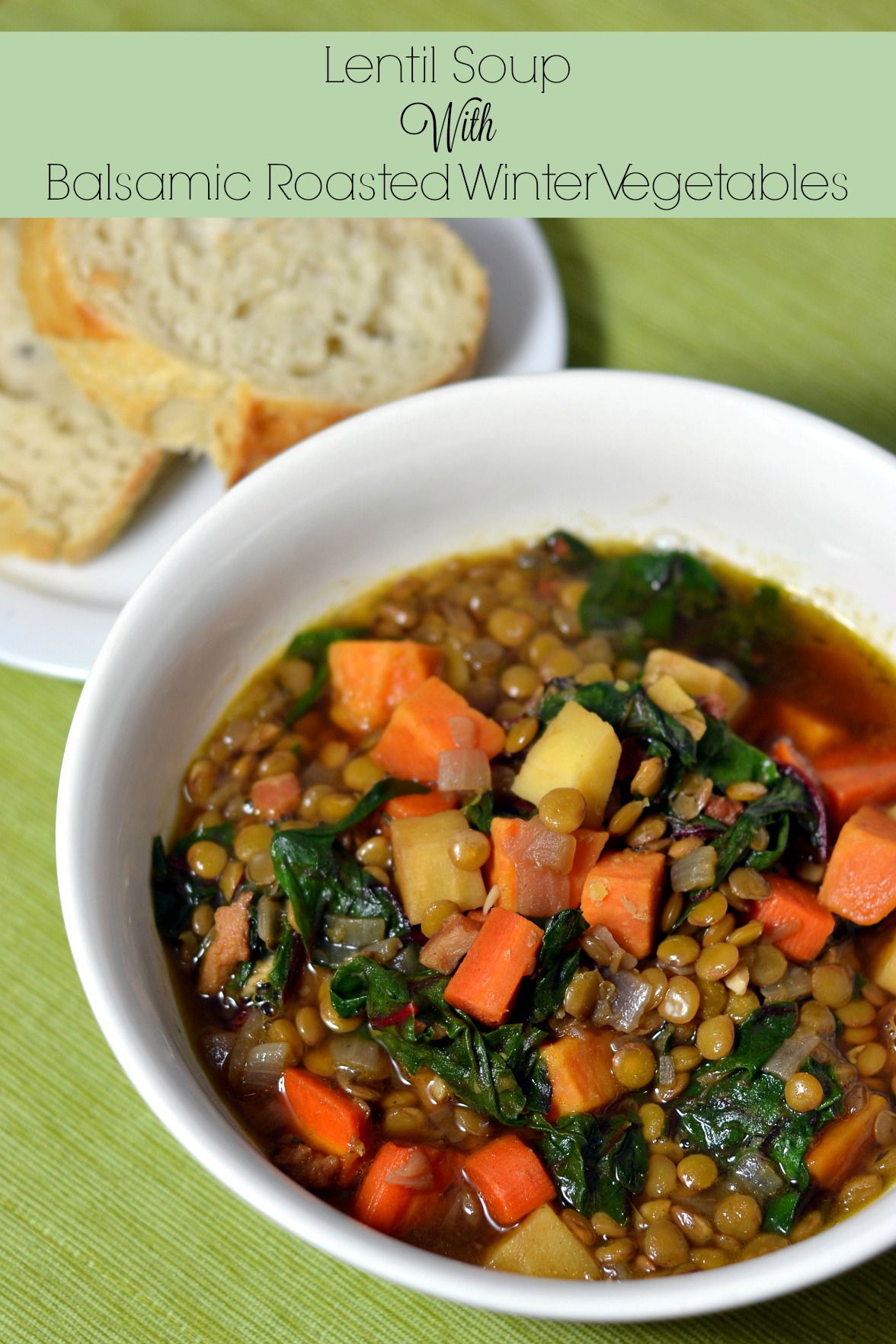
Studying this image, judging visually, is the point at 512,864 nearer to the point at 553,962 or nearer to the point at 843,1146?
the point at 553,962

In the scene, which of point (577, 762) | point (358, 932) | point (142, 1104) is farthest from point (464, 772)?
point (142, 1104)

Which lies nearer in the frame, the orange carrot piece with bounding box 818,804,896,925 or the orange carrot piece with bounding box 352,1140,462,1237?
the orange carrot piece with bounding box 352,1140,462,1237

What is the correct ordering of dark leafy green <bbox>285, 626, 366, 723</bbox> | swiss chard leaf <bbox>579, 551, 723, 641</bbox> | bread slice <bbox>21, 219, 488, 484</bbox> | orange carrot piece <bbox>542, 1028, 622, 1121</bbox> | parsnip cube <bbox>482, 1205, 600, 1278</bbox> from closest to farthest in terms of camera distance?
parsnip cube <bbox>482, 1205, 600, 1278</bbox> → orange carrot piece <bbox>542, 1028, 622, 1121</bbox> → dark leafy green <bbox>285, 626, 366, 723</bbox> → swiss chard leaf <bbox>579, 551, 723, 641</bbox> → bread slice <bbox>21, 219, 488, 484</bbox>

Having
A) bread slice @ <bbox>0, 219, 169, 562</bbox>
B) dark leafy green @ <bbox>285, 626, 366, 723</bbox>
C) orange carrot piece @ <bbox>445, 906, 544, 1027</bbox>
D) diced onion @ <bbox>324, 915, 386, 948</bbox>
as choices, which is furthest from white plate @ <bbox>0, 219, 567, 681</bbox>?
orange carrot piece @ <bbox>445, 906, 544, 1027</bbox>

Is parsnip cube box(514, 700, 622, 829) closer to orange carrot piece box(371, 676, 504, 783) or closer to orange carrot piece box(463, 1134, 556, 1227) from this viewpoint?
orange carrot piece box(371, 676, 504, 783)

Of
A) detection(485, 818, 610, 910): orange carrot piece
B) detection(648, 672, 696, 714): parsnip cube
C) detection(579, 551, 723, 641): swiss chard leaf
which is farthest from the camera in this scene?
detection(579, 551, 723, 641): swiss chard leaf

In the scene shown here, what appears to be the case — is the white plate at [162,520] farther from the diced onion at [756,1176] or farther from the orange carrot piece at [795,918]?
the diced onion at [756,1176]

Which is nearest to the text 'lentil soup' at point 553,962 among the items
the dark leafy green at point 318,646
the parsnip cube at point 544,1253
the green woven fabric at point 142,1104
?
the parsnip cube at point 544,1253
